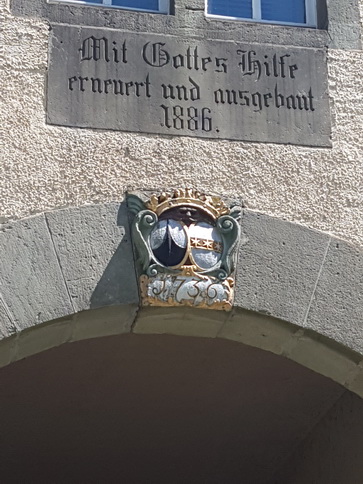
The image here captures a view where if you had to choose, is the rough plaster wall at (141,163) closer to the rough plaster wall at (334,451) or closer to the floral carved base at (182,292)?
the floral carved base at (182,292)

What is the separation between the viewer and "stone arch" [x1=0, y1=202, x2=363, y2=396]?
518 centimetres

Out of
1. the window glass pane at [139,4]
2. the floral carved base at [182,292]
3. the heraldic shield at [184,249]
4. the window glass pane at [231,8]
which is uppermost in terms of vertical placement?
the window glass pane at [231,8]

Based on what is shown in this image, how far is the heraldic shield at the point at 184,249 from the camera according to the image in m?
5.25

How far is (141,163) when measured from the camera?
553 cm

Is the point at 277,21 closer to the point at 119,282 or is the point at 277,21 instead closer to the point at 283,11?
the point at 283,11

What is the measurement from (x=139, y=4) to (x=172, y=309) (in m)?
1.67

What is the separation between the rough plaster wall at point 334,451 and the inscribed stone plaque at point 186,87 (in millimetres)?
1712

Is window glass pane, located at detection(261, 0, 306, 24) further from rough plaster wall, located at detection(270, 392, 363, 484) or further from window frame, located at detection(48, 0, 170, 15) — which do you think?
rough plaster wall, located at detection(270, 392, 363, 484)

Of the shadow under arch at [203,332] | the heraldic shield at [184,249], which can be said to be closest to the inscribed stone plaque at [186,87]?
the heraldic shield at [184,249]

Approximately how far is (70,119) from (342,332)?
1.65m

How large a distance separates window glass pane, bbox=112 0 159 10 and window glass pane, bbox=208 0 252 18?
29 cm

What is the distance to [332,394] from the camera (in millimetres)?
6883

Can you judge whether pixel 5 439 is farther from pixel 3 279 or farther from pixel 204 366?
pixel 3 279

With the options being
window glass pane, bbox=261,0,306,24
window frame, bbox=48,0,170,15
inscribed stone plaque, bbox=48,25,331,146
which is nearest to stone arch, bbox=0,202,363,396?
inscribed stone plaque, bbox=48,25,331,146
